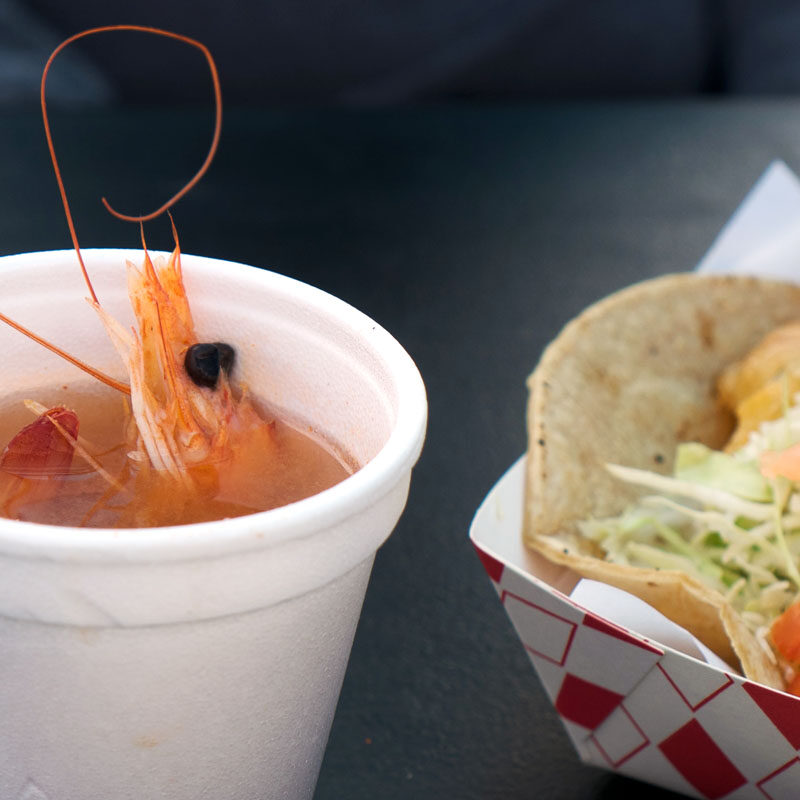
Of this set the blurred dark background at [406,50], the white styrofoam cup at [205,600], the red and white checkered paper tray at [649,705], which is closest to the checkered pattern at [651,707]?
the red and white checkered paper tray at [649,705]

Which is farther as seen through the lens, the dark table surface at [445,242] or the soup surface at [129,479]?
the dark table surface at [445,242]

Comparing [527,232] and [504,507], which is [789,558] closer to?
[504,507]

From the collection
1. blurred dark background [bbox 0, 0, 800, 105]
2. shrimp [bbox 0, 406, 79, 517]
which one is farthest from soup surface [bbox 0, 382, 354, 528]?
blurred dark background [bbox 0, 0, 800, 105]

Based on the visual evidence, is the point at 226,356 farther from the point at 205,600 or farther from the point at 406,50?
the point at 406,50

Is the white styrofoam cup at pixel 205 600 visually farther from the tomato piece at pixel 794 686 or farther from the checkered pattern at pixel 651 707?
the tomato piece at pixel 794 686

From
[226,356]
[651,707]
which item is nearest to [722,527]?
[651,707]

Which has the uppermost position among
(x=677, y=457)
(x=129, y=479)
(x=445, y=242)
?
(x=129, y=479)

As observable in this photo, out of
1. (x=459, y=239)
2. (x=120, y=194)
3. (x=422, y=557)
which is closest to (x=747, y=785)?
(x=422, y=557)
